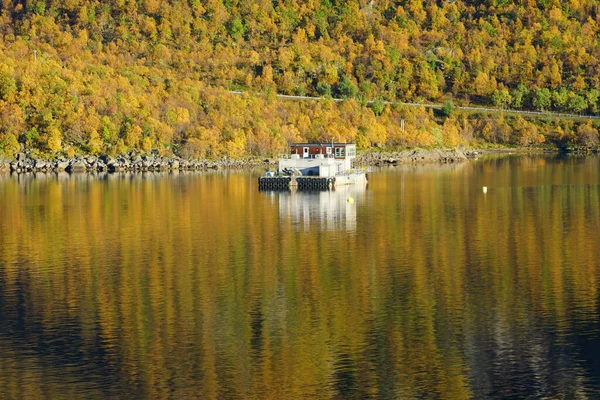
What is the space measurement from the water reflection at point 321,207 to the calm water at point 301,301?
39cm

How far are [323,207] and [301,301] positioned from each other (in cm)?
3583

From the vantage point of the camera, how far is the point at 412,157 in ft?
478

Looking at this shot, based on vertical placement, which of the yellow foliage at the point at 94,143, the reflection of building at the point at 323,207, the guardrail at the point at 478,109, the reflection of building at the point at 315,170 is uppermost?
the guardrail at the point at 478,109

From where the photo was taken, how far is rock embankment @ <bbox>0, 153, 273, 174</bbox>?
121m

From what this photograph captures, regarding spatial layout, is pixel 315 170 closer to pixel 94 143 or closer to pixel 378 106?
pixel 94 143

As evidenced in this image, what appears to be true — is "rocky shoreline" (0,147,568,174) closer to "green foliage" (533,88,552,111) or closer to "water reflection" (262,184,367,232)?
"water reflection" (262,184,367,232)

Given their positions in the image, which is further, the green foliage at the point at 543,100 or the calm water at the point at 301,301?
the green foliage at the point at 543,100

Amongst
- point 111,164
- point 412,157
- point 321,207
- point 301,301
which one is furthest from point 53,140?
point 301,301

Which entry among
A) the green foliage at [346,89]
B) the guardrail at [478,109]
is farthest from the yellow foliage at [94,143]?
the green foliage at [346,89]

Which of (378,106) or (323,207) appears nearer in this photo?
(323,207)

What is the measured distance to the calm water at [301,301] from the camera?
97.5 ft

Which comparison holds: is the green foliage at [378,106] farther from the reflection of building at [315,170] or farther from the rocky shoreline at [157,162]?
the reflection of building at [315,170]

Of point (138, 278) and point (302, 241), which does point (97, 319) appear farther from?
point (302, 241)

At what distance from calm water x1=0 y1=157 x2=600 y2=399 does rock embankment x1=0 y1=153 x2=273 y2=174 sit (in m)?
48.6
